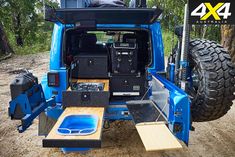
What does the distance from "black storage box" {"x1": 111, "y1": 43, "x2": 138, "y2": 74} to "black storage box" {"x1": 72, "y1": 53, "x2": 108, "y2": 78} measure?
18 centimetres


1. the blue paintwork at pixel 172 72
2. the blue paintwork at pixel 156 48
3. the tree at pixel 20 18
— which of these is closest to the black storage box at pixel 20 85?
the blue paintwork at pixel 156 48

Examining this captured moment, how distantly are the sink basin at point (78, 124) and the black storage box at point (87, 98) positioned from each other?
414 mm

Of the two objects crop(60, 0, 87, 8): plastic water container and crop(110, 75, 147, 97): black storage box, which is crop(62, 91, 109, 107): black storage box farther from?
crop(60, 0, 87, 8): plastic water container

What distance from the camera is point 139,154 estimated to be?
4168mm

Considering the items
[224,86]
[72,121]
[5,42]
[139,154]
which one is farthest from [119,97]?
[5,42]

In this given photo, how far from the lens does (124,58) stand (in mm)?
4598

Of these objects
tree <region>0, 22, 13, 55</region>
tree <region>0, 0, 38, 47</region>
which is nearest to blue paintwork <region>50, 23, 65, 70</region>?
tree <region>0, 22, 13, 55</region>

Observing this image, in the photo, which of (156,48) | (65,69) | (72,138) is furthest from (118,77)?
(72,138)

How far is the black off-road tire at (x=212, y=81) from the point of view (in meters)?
3.32

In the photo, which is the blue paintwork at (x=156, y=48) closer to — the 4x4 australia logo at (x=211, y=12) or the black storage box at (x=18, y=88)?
the 4x4 australia logo at (x=211, y=12)

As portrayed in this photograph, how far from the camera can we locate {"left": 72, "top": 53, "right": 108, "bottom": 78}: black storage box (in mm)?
4676

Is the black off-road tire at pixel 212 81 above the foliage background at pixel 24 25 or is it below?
below

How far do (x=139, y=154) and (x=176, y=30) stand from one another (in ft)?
6.35

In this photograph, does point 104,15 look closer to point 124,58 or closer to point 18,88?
point 124,58
